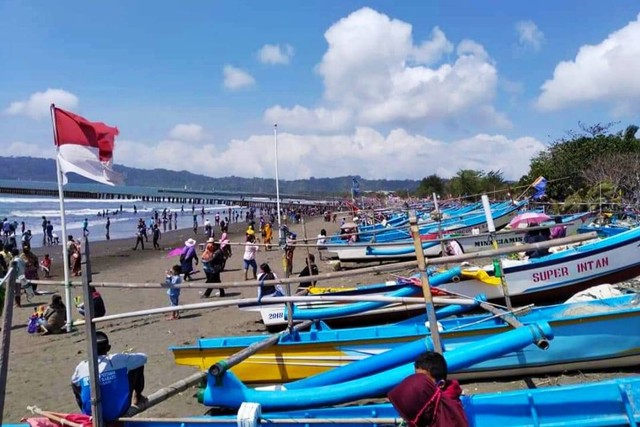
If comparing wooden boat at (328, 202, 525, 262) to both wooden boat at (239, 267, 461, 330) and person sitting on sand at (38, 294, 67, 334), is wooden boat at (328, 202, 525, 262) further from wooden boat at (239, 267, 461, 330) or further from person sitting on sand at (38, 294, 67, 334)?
person sitting on sand at (38, 294, 67, 334)

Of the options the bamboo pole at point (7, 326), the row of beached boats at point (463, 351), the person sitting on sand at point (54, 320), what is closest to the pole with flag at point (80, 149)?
the person sitting on sand at point (54, 320)

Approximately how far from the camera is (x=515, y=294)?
10.8 meters

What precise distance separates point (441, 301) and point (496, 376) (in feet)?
9.33

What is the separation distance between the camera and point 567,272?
10.5 meters

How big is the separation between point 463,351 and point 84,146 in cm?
939

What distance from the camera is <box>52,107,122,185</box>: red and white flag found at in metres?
10.6

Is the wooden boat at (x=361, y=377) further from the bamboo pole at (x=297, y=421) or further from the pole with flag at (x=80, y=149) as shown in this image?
the pole with flag at (x=80, y=149)

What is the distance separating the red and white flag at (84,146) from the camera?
10.6m

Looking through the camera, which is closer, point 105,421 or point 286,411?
point 105,421

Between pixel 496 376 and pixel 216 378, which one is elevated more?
pixel 216 378

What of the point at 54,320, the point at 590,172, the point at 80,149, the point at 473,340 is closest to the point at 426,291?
the point at 473,340

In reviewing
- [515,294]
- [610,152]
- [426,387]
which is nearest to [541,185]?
[515,294]

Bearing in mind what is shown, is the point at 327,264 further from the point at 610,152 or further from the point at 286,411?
the point at 610,152

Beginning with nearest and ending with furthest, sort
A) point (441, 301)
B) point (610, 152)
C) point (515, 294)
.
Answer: point (441, 301), point (515, 294), point (610, 152)
